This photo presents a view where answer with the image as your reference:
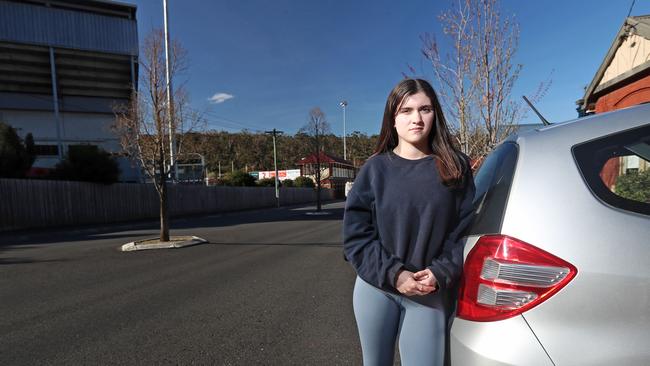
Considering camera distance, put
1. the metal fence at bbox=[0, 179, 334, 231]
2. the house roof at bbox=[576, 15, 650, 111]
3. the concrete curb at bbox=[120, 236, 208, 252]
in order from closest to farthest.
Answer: the house roof at bbox=[576, 15, 650, 111] < the concrete curb at bbox=[120, 236, 208, 252] < the metal fence at bbox=[0, 179, 334, 231]

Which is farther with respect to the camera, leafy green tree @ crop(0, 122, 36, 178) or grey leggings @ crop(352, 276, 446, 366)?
leafy green tree @ crop(0, 122, 36, 178)

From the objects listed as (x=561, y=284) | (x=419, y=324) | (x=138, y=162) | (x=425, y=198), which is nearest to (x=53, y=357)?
(x=419, y=324)

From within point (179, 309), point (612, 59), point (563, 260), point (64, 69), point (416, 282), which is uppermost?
point (64, 69)

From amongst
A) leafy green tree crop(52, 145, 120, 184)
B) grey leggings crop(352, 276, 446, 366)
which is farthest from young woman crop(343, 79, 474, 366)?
leafy green tree crop(52, 145, 120, 184)

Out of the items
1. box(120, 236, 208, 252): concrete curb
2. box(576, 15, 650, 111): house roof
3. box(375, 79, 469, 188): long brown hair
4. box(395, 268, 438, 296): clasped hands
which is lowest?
box(120, 236, 208, 252): concrete curb

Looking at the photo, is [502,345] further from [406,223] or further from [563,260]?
[406,223]

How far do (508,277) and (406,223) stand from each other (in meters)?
0.43

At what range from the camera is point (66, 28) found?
89.2ft

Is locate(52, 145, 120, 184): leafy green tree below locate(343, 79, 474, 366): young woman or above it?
above

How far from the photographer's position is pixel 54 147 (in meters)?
29.1

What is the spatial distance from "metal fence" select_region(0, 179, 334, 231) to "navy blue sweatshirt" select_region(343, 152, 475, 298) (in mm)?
19664

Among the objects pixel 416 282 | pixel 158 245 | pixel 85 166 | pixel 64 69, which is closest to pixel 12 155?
pixel 85 166

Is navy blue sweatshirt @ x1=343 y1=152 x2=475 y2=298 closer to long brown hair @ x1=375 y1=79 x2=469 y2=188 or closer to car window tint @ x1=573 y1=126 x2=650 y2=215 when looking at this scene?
long brown hair @ x1=375 y1=79 x2=469 y2=188

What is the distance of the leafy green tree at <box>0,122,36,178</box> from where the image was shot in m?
16.8
